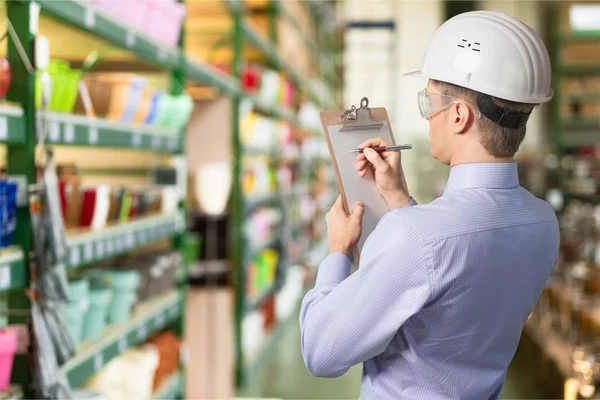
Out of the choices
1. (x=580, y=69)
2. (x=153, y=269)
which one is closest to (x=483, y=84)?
(x=153, y=269)

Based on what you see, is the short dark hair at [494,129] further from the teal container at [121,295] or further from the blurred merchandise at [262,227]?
the blurred merchandise at [262,227]

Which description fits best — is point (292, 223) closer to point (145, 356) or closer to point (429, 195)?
point (145, 356)

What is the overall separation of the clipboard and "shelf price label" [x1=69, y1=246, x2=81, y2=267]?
1289 millimetres

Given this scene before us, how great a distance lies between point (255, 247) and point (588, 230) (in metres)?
2.48

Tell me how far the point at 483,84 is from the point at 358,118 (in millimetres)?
336

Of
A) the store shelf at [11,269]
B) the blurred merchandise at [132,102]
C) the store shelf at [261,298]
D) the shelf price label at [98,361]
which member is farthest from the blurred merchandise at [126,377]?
the store shelf at [261,298]

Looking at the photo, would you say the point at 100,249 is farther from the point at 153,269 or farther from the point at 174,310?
the point at 174,310

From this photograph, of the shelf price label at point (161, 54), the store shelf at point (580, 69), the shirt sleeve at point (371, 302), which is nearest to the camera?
the shirt sleeve at point (371, 302)

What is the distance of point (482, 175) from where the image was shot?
5.24 feet

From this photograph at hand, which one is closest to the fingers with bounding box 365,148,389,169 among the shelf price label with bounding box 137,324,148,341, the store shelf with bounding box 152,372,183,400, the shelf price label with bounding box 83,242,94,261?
the shelf price label with bounding box 83,242,94,261

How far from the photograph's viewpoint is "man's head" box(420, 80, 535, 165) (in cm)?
158

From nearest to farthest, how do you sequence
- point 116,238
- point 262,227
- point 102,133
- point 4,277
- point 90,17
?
point 4,277, point 90,17, point 102,133, point 116,238, point 262,227

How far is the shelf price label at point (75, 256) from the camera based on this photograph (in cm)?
274

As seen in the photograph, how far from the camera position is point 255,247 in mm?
6289
